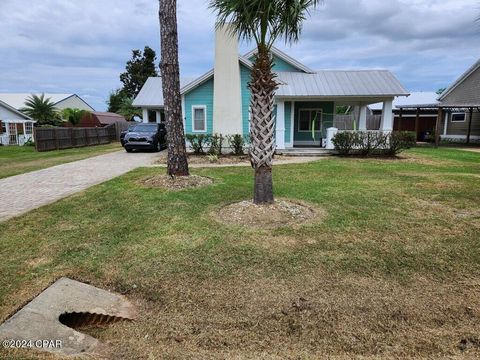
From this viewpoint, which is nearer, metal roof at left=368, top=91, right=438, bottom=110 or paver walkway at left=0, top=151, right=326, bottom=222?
paver walkway at left=0, top=151, right=326, bottom=222

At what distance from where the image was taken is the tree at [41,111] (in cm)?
3297

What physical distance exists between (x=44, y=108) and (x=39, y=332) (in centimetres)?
3619

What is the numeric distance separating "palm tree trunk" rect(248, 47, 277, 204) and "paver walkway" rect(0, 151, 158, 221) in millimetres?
4621

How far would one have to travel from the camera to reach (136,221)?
19.3 ft

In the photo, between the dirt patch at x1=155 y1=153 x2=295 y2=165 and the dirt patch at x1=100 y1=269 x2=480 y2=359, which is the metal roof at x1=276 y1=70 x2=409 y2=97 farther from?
the dirt patch at x1=100 y1=269 x2=480 y2=359

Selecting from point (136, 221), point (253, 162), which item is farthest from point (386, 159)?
point (136, 221)

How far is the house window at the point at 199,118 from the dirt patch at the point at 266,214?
1287cm

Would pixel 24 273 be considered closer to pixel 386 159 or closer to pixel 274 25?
pixel 274 25

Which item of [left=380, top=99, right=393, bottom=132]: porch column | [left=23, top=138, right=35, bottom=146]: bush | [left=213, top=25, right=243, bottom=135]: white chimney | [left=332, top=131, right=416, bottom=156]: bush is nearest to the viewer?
[left=332, top=131, right=416, bottom=156]: bush

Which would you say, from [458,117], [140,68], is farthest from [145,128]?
[140,68]

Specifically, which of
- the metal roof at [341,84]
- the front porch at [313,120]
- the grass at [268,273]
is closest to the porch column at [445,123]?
the front porch at [313,120]

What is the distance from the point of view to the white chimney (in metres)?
16.4

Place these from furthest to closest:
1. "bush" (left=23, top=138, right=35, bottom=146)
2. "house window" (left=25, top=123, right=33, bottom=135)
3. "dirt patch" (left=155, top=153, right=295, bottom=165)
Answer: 1. "house window" (left=25, top=123, right=33, bottom=135)
2. "bush" (left=23, top=138, right=35, bottom=146)
3. "dirt patch" (left=155, top=153, right=295, bottom=165)

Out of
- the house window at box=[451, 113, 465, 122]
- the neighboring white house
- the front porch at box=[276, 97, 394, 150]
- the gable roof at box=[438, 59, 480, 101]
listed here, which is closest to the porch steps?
the front porch at box=[276, 97, 394, 150]
